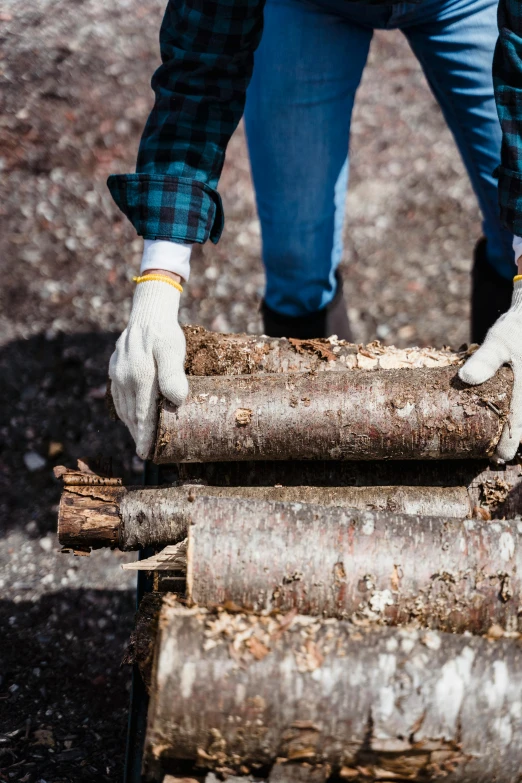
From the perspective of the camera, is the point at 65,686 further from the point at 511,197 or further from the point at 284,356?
the point at 511,197

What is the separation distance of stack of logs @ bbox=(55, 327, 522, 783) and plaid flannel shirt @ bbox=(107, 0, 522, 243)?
514 mm

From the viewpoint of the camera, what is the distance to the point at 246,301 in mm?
3500

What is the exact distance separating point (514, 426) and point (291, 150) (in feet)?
4.49

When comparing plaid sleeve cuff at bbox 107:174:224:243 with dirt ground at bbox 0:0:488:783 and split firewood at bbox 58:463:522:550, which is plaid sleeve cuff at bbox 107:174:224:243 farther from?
dirt ground at bbox 0:0:488:783

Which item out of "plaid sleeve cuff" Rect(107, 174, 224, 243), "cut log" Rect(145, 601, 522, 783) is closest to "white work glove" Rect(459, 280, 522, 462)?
"cut log" Rect(145, 601, 522, 783)

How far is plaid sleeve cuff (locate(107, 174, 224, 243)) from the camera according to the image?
6.06 feet

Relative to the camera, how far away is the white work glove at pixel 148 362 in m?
1.81

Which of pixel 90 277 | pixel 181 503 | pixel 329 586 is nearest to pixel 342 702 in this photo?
pixel 329 586

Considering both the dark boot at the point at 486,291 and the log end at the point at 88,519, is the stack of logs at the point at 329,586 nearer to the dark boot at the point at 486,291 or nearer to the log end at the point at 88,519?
the log end at the point at 88,519

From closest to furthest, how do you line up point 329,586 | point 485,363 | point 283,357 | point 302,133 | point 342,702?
point 342,702 → point 329,586 → point 485,363 → point 283,357 → point 302,133

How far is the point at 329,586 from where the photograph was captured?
4.81 feet

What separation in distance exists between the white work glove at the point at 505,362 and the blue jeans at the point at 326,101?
0.96 metres

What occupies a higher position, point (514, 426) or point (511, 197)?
point (511, 197)

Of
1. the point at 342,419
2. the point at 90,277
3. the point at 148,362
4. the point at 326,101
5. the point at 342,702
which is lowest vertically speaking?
the point at 342,702
